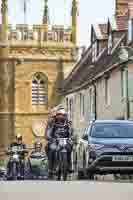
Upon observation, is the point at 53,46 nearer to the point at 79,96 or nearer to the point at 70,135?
Result: the point at 79,96

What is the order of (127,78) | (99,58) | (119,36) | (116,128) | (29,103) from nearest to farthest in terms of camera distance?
(116,128)
(127,78)
(119,36)
(99,58)
(29,103)

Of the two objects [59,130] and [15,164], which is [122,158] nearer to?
[59,130]

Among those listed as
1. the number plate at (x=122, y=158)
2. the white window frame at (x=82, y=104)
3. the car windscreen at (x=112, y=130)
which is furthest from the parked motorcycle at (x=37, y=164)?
the white window frame at (x=82, y=104)

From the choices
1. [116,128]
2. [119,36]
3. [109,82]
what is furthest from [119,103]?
[116,128]

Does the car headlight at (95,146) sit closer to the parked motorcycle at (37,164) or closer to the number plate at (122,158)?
the number plate at (122,158)

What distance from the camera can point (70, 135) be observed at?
20672mm

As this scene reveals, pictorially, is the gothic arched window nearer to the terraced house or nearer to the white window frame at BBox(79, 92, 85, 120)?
the terraced house

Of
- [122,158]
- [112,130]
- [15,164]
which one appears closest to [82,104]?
[15,164]

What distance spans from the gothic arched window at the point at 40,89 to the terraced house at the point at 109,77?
26.0 metres

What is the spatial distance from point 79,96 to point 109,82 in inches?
470

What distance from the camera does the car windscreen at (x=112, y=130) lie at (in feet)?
71.6

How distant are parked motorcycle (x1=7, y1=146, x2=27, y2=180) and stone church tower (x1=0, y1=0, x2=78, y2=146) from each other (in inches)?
2391

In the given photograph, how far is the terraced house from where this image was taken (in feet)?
124

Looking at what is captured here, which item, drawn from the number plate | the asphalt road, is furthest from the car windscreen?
the asphalt road
